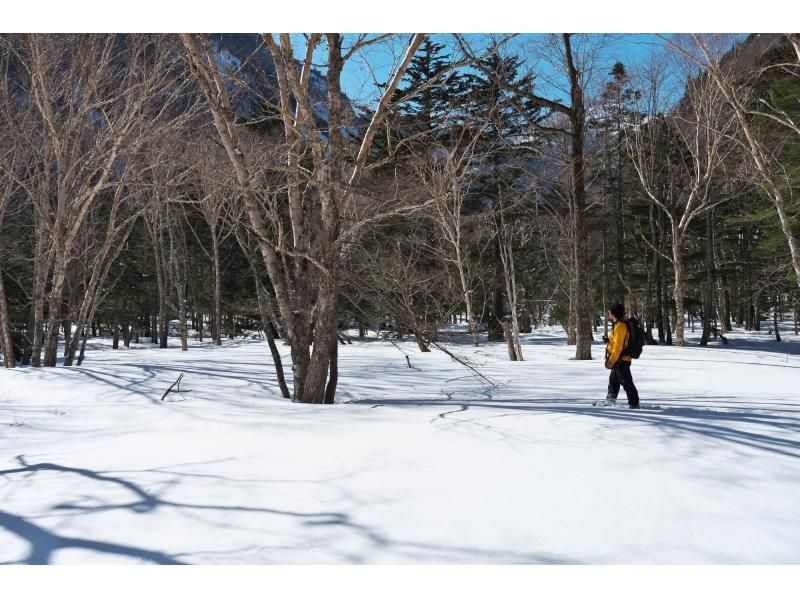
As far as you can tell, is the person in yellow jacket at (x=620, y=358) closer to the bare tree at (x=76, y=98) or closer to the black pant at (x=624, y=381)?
the black pant at (x=624, y=381)

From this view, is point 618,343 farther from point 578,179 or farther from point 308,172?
point 578,179

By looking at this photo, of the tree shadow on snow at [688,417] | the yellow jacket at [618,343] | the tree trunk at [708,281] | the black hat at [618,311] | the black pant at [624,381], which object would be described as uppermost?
the tree trunk at [708,281]

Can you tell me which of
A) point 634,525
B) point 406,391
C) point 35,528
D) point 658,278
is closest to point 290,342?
point 406,391

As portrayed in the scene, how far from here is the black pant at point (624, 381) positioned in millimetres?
5797

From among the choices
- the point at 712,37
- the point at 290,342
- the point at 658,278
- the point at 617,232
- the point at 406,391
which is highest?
the point at 712,37

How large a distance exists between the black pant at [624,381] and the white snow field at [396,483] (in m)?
0.20

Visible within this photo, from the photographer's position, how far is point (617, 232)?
23.2m

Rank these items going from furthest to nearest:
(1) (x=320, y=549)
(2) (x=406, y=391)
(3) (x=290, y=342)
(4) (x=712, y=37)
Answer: (4) (x=712, y=37) < (2) (x=406, y=391) < (3) (x=290, y=342) < (1) (x=320, y=549)

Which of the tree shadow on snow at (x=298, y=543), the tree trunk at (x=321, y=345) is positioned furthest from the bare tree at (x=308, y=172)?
the tree shadow on snow at (x=298, y=543)

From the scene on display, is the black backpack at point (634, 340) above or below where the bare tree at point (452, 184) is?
below

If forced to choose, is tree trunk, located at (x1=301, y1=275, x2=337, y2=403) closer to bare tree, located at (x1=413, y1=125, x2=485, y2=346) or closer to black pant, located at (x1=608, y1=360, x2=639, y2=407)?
bare tree, located at (x1=413, y1=125, x2=485, y2=346)

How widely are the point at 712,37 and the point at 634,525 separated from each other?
1140cm

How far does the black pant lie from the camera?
5.80 metres

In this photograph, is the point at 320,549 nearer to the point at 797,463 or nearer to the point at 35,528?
the point at 35,528
